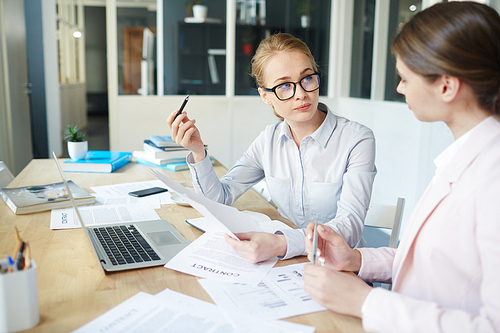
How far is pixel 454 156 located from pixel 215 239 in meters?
0.64

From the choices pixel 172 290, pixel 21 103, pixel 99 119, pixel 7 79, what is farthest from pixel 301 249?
pixel 99 119

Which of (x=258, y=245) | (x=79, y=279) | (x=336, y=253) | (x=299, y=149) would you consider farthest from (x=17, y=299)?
(x=299, y=149)

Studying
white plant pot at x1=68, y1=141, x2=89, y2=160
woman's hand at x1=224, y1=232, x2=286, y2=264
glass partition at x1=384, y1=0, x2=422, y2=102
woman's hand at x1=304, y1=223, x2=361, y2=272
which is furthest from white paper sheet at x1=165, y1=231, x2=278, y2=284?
glass partition at x1=384, y1=0, x2=422, y2=102

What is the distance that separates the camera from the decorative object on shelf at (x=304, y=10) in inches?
169

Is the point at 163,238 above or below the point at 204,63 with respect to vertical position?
below

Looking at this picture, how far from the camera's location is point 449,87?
30.4 inches

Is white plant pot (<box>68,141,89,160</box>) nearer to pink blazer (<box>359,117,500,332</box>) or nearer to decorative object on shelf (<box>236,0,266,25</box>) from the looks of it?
pink blazer (<box>359,117,500,332</box>)

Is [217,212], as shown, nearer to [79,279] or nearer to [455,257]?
[79,279]

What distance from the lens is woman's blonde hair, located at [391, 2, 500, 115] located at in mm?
733

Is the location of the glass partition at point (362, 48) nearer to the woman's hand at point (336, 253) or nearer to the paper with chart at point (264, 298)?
the woman's hand at point (336, 253)

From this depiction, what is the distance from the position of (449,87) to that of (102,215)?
109 cm

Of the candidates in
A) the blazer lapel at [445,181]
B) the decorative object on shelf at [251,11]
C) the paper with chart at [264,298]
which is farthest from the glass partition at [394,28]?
the paper with chart at [264,298]

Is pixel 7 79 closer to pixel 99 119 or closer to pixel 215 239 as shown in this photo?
pixel 215 239

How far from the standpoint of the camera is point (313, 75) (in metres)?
1.50
